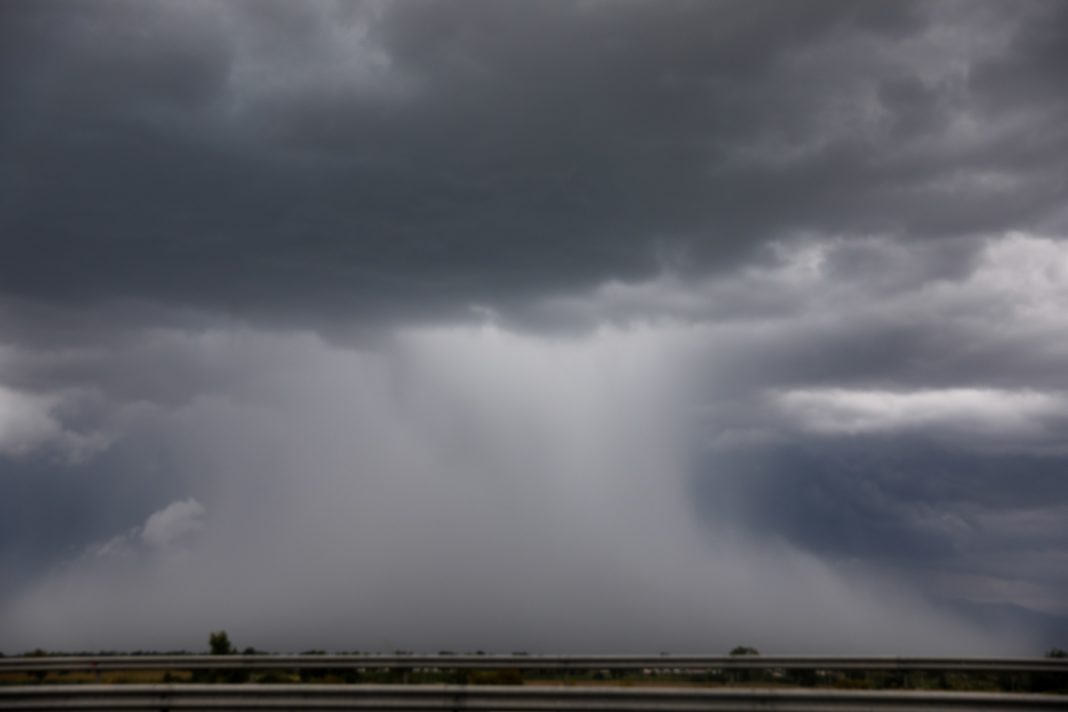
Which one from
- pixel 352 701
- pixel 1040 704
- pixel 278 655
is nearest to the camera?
pixel 1040 704

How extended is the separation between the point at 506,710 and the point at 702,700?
3921 millimetres

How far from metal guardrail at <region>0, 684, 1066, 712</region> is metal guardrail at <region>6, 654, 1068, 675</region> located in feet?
23.7

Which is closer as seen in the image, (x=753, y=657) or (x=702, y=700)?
(x=702, y=700)

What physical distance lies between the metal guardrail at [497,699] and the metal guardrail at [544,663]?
7239 millimetres

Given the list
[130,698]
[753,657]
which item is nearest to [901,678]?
[753,657]

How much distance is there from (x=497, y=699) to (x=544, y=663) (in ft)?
34.3

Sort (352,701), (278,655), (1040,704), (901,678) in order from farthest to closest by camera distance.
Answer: (278,655) → (901,678) → (352,701) → (1040,704)

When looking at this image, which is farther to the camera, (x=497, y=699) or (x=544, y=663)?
(x=544, y=663)

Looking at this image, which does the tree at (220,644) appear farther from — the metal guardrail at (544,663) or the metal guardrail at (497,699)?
the metal guardrail at (497,699)

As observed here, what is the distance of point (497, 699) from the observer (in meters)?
15.8

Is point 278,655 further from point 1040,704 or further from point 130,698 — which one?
point 1040,704

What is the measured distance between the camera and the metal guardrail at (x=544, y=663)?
24.5 metres

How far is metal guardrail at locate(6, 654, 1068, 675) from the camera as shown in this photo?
24531 mm

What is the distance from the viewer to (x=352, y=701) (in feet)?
52.9
